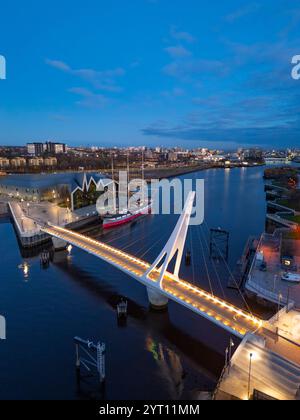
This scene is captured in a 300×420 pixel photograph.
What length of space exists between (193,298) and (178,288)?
1.09 metres

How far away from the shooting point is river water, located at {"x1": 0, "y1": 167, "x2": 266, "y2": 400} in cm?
961

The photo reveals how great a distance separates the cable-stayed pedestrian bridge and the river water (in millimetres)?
1350

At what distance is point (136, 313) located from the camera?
45.2ft

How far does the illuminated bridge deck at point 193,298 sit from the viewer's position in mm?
10305

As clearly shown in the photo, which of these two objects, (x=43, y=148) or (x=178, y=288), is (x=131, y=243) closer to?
(x=178, y=288)

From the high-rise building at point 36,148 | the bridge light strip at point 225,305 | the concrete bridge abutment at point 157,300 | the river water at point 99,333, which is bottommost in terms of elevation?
the river water at point 99,333

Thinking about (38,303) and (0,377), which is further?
(38,303)

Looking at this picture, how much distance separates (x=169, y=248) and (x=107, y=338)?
4278 mm

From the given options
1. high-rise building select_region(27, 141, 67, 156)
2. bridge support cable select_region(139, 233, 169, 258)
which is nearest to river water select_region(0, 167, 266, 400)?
bridge support cable select_region(139, 233, 169, 258)

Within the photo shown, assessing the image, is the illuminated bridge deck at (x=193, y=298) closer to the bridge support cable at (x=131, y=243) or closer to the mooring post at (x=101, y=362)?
the mooring post at (x=101, y=362)

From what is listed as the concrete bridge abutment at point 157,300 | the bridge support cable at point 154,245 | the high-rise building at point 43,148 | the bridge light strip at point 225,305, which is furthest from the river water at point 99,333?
the high-rise building at point 43,148
